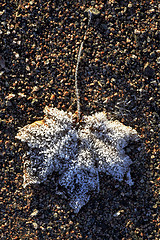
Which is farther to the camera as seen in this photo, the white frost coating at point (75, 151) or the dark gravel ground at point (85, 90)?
the dark gravel ground at point (85, 90)

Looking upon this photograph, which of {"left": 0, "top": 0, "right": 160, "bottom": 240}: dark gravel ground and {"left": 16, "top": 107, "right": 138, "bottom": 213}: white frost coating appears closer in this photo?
{"left": 16, "top": 107, "right": 138, "bottom": 213}: white frost coating

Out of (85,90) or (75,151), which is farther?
(85,90)

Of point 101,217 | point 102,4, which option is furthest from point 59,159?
point 102,4

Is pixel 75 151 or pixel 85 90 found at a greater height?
pixel 85 90

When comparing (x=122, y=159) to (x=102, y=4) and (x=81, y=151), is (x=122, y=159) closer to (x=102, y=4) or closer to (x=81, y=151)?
(x=81, y=151)
